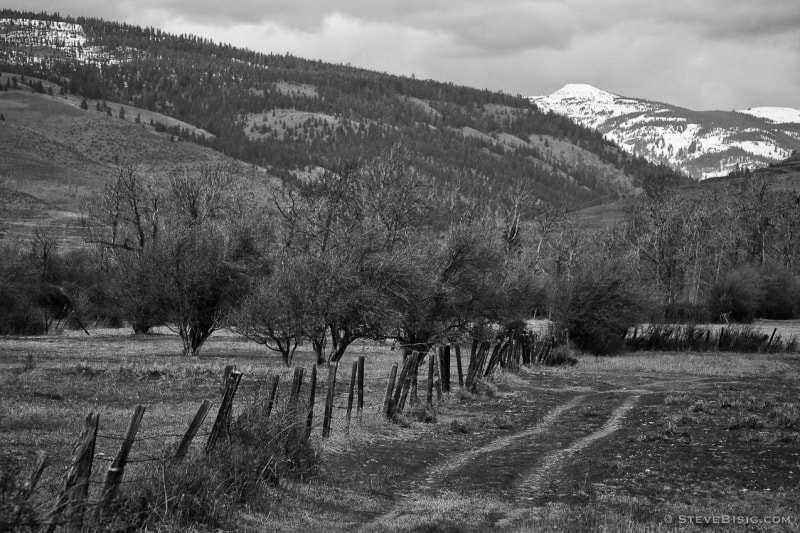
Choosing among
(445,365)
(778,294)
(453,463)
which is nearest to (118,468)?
(453,463)

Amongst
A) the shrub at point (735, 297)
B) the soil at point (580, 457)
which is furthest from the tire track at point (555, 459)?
the shrub at point (735, 297)

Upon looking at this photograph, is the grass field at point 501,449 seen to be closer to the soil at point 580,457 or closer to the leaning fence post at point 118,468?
the soil at point 580,457

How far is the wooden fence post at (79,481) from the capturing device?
7.71 meters

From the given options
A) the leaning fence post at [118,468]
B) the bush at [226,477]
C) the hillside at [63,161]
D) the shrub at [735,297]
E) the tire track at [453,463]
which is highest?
the hillside at [63,161]

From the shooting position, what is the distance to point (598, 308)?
154 feet

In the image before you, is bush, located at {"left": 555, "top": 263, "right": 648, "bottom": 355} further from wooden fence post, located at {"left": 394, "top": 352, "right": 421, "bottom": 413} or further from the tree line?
wooden fence post, located at {"left": 394, "top": 352, "right": 421, "bottom": 413}

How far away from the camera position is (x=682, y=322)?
63.8 m

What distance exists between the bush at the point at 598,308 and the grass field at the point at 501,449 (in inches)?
641

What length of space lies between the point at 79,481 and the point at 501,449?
1006cm

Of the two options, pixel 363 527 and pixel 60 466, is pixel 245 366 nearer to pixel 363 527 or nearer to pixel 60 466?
pixel 60 466

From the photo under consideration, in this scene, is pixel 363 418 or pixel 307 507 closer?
pixel 307 507

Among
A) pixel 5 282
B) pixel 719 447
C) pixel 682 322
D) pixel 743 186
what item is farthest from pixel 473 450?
pixel 743 186

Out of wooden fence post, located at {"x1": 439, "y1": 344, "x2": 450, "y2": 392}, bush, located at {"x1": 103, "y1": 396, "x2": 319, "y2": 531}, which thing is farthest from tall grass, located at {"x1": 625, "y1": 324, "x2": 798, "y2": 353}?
bush, located at {"x1": 103, "y1": 396, "x2": 319, "y2": 531}

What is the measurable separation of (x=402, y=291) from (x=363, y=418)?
17133mm
